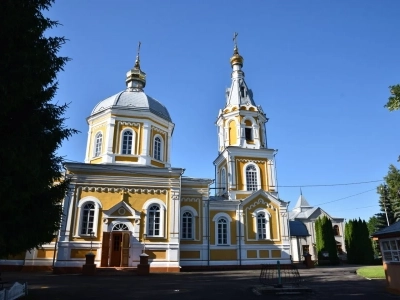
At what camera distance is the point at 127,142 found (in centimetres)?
2317

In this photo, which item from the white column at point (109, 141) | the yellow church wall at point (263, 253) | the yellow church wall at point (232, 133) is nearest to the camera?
the white column at point (109, 141)

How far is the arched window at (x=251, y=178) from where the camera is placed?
86.5 ft

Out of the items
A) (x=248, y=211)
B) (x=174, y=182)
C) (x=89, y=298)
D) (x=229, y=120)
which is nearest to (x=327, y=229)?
(x=248, y=211)

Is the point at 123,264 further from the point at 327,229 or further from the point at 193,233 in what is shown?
the point at 327,229

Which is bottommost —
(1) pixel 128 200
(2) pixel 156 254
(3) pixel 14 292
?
(3) pixel 14 292

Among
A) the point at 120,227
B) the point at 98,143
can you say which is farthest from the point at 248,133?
the point at 120,227

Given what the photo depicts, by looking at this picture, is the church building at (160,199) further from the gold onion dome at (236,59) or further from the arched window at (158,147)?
the gold onion dome at (236,59)

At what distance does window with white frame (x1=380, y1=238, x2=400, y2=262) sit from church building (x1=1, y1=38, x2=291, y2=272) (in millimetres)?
12061

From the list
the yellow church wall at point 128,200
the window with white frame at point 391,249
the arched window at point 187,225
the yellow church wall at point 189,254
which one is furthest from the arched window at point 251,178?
the window with white frame at point 391,249

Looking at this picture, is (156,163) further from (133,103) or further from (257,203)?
(257,203)

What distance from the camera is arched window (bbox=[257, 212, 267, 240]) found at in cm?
2458

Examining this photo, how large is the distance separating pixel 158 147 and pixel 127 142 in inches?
95.7

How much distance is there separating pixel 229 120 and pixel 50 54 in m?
21.5

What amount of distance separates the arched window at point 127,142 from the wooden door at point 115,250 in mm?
5955
